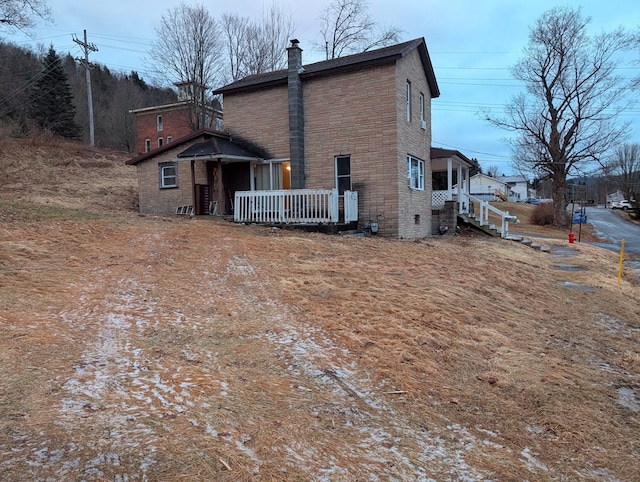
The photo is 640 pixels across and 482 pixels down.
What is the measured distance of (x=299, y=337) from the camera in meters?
4.79

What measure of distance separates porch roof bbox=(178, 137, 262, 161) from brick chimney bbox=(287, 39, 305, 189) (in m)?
1.77

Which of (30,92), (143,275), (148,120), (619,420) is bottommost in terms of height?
(619,420)

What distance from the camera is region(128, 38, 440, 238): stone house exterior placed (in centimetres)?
1516

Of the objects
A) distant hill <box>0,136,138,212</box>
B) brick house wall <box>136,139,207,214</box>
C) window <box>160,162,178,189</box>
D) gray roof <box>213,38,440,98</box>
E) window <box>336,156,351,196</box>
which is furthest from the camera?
distant hill <box>0,136,138,212</box>

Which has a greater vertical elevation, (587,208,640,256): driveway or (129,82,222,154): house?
(129,82,222,154): house

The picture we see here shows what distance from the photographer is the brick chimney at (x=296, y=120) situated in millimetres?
16297

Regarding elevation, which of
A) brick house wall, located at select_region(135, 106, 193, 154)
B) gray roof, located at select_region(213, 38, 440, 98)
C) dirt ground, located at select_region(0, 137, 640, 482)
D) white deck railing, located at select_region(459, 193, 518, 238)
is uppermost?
brick house wall, located at select_region(135, 106, 193, 154)

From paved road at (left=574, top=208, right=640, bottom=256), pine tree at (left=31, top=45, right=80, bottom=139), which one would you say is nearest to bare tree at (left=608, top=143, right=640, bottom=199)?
paved road at (left=574, top=208, right=640, bottom=256)

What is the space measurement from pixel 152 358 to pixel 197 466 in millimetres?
1759

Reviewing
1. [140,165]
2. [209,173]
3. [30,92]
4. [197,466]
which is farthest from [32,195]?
[30,92]

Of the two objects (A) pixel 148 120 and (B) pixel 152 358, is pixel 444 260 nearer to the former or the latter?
(B) pixel 152 358

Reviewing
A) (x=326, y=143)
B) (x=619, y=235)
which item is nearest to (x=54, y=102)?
(x=326, y=143)

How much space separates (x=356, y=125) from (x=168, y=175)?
29.0ft

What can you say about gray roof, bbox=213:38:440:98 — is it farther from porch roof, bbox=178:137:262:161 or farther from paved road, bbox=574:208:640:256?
paved road, bbox=574:208:640:256
